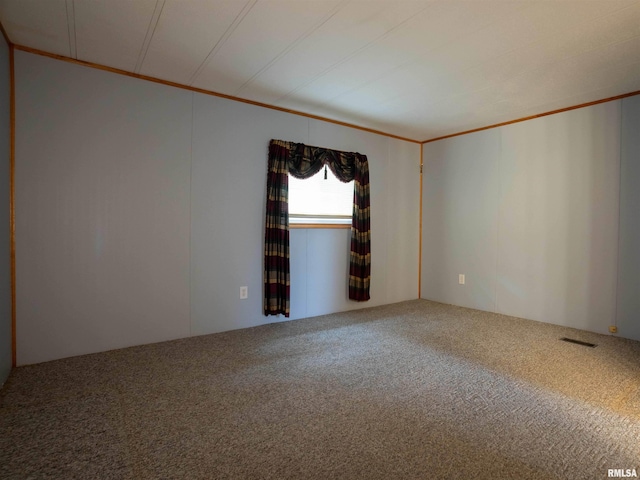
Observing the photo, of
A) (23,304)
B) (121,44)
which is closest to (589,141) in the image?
(121,44)

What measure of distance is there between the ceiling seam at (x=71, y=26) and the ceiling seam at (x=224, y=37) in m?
0.76

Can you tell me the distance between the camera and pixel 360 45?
2.20m

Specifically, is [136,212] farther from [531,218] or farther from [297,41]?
[531,218]

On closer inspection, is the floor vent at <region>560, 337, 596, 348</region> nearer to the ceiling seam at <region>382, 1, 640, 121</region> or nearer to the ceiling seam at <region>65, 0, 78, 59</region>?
the ceiling seam at <region>382, 1, 640, 121</region>

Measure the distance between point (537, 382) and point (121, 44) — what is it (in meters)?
3.52

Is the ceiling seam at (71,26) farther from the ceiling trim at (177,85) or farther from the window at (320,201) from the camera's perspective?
the window at (320,201)

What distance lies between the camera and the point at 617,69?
249 centimetres

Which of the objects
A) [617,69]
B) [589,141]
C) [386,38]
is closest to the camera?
[386,38]

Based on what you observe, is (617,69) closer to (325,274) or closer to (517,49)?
(517,49)

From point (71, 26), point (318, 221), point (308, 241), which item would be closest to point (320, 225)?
point (318, 221)

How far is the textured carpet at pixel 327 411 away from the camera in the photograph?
137 cm

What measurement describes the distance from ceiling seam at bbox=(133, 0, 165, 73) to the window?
158cm

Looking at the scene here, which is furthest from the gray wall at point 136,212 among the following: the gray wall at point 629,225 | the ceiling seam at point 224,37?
the gray wall at point 629,225

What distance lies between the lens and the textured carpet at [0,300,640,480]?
1368mm
